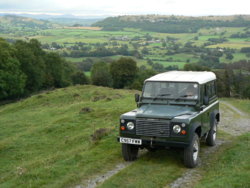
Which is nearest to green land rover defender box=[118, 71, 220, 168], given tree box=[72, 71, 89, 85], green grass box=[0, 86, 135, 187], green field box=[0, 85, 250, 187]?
green field box=[0, 85, 250, 187]

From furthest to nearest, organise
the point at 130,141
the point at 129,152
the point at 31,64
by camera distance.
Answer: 1. the point at 31,64
2. the point at 129,152
3. the point at 130,141

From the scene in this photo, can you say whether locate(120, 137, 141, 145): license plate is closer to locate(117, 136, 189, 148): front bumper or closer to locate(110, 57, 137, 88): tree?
locate(117, 136, 189, 148): front bumper

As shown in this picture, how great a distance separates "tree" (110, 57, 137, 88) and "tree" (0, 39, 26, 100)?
2403 cm

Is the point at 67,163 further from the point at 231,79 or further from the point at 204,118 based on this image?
the point at 231,79

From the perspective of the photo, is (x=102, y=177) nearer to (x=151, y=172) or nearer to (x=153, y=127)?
(x=151, y=172)

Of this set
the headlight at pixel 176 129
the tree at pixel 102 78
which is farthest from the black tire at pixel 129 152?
the tree at pixel 102 78

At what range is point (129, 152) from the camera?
39.0 feet

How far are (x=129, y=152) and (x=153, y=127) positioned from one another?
1557 millimetres

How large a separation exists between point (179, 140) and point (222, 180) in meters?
1.87

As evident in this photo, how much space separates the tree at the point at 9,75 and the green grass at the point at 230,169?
45633mm

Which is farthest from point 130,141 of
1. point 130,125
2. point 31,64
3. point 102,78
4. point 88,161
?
point 102,78

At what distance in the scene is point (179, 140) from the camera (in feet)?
35.2

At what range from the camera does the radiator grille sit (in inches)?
425

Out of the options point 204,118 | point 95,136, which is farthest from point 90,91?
point 204,118
